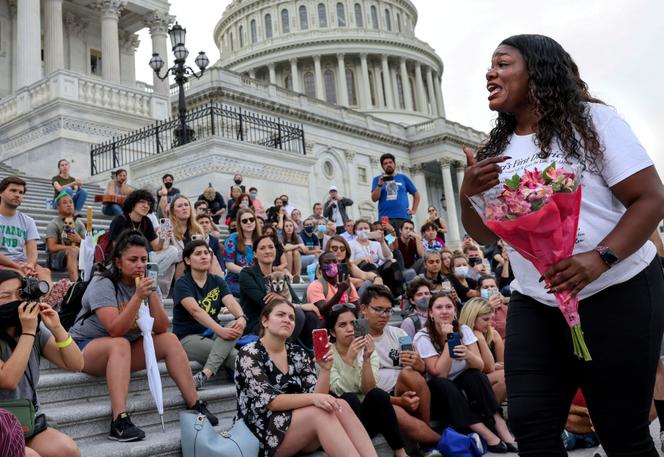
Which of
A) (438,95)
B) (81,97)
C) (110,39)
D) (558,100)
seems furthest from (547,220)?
(438,95)

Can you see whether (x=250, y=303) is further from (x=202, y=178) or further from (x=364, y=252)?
(x=202, y=178)

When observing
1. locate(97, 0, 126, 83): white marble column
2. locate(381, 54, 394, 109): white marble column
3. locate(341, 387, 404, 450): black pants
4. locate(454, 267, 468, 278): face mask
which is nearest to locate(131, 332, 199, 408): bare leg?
locate(341, 387, 404, 450): black pants

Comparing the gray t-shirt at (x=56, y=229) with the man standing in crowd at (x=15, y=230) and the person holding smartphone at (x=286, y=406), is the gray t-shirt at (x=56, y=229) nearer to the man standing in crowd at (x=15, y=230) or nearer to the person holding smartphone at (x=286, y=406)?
the man standing in crowd at (x=15, y=230)

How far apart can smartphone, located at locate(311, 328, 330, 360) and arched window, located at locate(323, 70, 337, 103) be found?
204ft

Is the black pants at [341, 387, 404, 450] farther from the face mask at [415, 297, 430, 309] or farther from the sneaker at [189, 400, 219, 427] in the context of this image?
the face mask at [415, 297, 430, 309]

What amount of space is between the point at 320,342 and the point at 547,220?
8.93ft

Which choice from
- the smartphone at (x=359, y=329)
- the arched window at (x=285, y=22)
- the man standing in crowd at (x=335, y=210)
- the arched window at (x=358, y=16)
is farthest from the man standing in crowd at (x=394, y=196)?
the arched window at (x=358, y=16)

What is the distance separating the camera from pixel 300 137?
20.2 metres

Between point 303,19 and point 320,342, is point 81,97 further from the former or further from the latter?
point 303,19

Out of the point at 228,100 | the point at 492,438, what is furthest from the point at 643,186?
the point at 228,100

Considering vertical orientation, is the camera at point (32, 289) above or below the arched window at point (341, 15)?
below

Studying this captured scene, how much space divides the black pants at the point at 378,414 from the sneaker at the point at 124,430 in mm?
1686

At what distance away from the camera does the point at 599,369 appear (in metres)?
2.35

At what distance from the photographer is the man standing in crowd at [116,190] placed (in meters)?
11.3
